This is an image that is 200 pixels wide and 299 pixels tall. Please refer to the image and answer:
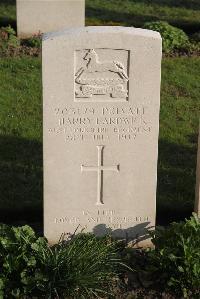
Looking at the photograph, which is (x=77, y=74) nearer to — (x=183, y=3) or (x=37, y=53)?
(x=37, y=53)

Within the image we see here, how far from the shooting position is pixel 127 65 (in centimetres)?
561

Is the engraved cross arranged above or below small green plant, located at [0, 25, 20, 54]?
below

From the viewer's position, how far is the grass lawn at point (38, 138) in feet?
22.8

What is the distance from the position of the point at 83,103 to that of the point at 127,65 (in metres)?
0.49

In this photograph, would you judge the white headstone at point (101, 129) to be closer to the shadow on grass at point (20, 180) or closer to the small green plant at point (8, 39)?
the shadow on grass at point (20, 180)

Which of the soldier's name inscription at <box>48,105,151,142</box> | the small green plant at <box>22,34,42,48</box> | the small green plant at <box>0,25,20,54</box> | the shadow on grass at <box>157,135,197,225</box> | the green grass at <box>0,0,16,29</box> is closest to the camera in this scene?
the soldier's name inscription at <box>48,105,151,142</box>

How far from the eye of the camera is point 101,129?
19.0 feet

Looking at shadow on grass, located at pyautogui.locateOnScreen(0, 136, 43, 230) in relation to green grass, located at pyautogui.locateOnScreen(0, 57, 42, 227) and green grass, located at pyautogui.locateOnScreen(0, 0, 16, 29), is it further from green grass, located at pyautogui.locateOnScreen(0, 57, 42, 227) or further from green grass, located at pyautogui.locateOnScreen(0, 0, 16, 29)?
green grass, located at pyautogui.locateOnScreen(0, 0, 16, 29)

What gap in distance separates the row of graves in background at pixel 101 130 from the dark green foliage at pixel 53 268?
0.46 metres

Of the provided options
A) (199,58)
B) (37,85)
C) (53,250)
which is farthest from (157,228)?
(199,58)

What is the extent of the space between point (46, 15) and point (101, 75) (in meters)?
7.01

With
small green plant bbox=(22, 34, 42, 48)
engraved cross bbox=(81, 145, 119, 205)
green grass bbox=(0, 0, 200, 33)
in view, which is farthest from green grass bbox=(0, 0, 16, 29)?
engraved cross bbox=(81, 145, 119, 205)

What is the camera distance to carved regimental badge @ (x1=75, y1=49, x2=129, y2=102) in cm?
554

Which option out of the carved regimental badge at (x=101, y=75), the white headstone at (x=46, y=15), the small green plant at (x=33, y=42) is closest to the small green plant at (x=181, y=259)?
the carved regimental badge at (x=101, y=75)
